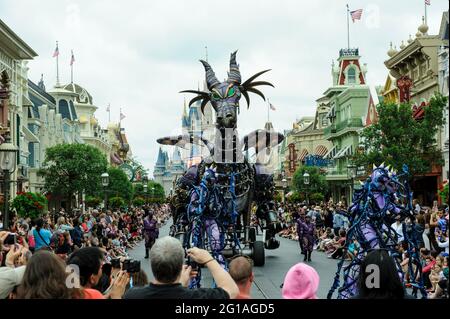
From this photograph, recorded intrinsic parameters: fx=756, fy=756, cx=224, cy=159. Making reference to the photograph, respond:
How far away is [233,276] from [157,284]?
60cm

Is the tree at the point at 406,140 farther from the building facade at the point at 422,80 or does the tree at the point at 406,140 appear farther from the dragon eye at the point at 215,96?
the dragon eye at the point at 215,96

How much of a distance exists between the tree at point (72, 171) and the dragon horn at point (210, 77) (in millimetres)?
31196

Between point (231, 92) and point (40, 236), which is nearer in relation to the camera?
point (40, 236)

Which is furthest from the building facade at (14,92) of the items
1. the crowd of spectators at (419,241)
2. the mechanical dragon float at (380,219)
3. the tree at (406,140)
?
the mechanical dragon float at (380,219)

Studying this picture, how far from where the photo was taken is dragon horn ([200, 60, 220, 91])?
620 inches

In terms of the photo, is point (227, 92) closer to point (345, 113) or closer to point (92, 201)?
point (92, 201)

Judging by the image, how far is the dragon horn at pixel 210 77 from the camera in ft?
51.7

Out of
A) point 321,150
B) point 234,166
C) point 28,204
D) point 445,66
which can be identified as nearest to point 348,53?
point 321,150

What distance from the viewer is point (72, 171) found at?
46219 millimetres

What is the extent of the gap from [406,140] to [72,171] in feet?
67.6

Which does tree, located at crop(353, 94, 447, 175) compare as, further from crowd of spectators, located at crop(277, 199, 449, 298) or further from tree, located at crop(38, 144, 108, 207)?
tree, located at crop(38, 144, 108, 207)

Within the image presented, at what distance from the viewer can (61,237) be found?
14125 mm
